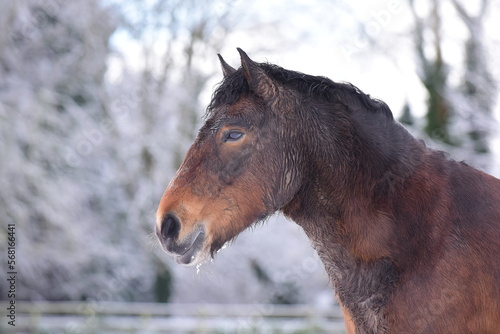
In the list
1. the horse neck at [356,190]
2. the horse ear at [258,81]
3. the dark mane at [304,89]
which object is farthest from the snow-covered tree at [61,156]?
the horse neck at [356,190]

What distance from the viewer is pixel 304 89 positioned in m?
3.05

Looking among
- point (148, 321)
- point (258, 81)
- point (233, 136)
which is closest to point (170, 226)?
point (233, 136)

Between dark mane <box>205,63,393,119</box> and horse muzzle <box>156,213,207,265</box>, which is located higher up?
dark mane <box>205,63,393,119</box>

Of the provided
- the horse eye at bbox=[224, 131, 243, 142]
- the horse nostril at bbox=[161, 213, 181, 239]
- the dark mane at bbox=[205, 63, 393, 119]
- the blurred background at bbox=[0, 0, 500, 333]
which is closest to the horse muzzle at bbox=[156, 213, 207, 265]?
the horse nostril at bbox=[161, 213, 181, 239]

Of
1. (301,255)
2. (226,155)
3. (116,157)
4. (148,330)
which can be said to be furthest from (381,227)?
Result: (301,255)

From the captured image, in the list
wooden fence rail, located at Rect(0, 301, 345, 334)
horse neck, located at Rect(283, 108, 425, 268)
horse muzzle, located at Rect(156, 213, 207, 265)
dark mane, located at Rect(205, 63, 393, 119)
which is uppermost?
dark mane, located at Rect(205, 63, 393, 119)

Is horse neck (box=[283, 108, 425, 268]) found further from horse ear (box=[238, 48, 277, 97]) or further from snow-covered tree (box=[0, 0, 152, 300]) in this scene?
snow-covered tree (box=[0, 0, 152, 300])

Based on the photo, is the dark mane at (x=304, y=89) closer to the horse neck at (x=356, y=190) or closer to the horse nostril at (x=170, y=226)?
the horse neck at (x=356, y=190)

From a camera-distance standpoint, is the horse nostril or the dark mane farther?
the dark mane

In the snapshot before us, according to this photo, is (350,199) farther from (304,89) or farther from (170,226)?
(170,226)

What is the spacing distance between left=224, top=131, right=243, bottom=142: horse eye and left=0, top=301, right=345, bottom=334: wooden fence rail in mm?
10039

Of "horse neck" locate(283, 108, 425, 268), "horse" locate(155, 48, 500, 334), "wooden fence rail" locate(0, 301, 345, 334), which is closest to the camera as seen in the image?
"horse" locate(155, 48, 500, 334)

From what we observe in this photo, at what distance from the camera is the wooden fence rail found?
12109mm

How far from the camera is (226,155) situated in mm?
2896
